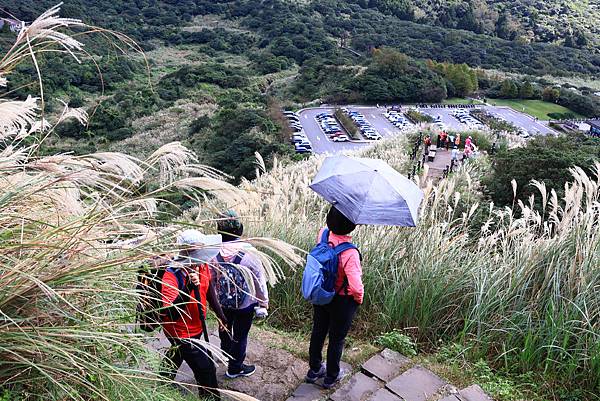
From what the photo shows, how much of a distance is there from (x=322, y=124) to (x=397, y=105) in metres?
12.7

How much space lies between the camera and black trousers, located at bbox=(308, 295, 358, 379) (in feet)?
10.0

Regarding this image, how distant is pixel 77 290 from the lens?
1.75 metres

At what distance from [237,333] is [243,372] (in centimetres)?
29

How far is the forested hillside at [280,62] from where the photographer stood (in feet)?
117

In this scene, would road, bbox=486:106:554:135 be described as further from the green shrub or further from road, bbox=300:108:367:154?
the green shrub

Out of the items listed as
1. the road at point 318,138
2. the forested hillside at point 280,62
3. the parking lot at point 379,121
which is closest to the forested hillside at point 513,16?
the forested hillside at point 280,62

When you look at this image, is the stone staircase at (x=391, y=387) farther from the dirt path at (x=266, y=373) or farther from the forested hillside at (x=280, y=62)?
the forested hillside at (x=280, y=62)

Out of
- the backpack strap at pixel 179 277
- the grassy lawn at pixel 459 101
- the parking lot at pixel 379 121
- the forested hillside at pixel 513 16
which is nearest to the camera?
the backpack strap at pixel 179 277

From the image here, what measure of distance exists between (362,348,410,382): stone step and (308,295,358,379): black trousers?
0.20 metres

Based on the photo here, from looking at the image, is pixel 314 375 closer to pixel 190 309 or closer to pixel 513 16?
pixel 190 309

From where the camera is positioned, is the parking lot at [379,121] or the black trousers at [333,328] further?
the parking lot at [379,121]

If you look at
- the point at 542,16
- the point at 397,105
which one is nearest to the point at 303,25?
the point at 397,105

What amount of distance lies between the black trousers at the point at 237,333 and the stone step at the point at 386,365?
2.51 ft

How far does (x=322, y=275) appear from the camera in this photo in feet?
9.58
